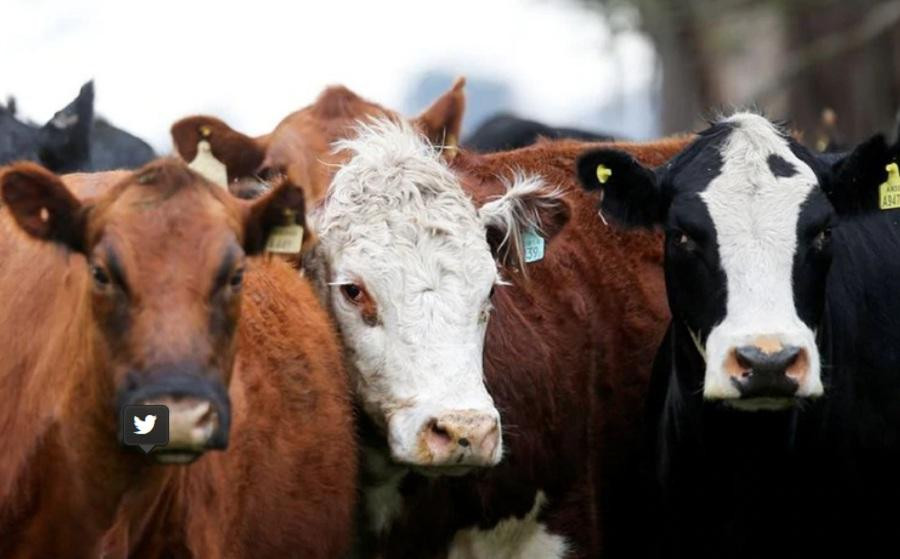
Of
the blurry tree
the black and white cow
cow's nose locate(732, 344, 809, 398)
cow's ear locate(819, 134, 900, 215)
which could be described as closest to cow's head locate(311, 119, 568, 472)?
the black and white cow

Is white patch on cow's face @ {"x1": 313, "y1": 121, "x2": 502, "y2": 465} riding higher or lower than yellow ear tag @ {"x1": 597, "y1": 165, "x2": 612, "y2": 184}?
lower

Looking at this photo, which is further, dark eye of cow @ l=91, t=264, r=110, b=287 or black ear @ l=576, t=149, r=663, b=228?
black ear @ l=576, t=149, r=663, b=228

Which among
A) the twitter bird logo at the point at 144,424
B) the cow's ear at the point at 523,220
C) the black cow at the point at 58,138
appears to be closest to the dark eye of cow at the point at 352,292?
the cow's ear at the point at 523,220

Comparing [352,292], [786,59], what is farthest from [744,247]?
[786,59]

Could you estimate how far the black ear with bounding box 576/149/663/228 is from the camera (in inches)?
313

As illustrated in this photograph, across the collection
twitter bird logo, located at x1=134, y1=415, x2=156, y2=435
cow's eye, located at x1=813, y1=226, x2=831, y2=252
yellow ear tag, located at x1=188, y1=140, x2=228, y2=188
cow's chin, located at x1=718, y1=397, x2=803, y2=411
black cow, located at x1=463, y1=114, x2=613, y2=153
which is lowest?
twitter bird logo, located at x1=134, y1=415, x2=156, y2=435

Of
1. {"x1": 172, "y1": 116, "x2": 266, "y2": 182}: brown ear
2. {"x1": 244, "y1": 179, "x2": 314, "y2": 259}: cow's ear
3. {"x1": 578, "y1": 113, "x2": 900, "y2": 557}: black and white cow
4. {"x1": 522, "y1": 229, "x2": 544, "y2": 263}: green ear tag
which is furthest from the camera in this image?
{"x1": 172, "y1": 116, "x2": 266, "y2": 182}: brown ear

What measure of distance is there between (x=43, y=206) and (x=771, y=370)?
2.51 meters

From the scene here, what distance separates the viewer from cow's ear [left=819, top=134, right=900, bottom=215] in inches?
310

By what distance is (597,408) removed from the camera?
8352 millimetres

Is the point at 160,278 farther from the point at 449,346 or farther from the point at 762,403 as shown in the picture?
the point at 762,403

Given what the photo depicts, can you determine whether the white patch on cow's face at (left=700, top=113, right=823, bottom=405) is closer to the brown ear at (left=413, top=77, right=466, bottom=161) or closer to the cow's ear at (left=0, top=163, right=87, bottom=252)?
the brown ear at (left=413, top=77, right=466, bottom=161)

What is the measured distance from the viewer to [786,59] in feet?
72.4

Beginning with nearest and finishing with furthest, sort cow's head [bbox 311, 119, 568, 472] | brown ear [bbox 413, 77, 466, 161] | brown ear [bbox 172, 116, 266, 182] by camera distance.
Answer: cow's head [bbox 311, 119, 568, 472], brown ear [bbox 172, 116, 266, 182], brown ear [bbox 413, 77, 466, 161]
